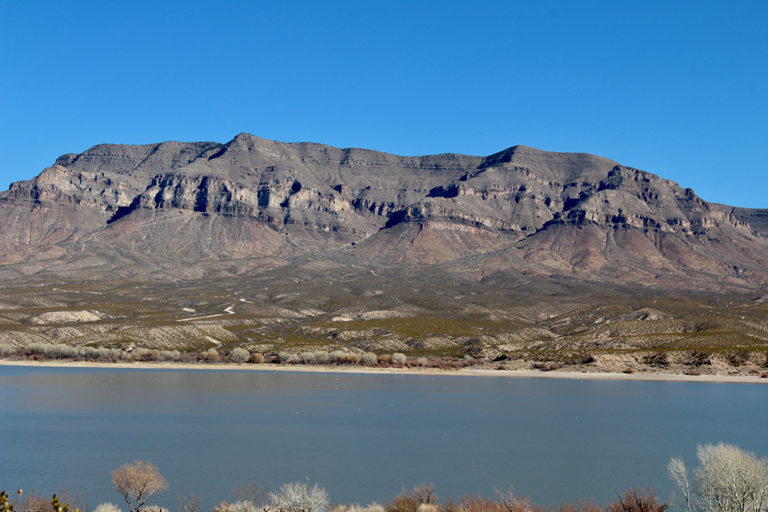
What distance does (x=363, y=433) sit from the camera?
64.6 meters

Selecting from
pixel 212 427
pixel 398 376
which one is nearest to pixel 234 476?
pixel 212 427

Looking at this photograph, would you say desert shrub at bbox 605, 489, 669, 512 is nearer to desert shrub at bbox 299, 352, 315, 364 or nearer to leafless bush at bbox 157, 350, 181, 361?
desert shrub at bbox 299, 352, 315, 364

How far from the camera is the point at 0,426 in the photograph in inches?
2534

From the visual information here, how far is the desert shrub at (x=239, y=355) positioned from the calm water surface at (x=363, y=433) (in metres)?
30.0

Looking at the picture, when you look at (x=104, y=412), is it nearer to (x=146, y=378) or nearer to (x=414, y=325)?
(x=146, y=378)

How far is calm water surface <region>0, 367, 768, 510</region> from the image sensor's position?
45.0 m

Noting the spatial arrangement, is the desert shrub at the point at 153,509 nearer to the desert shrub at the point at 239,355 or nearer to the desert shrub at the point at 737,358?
the desert shrub at the point at 239,355

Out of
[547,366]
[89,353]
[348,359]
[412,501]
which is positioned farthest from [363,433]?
[89,353]

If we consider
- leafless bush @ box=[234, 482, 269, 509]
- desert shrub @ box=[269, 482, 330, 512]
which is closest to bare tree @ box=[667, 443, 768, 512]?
desert shrub @ box=[269, 482, 330, 512]

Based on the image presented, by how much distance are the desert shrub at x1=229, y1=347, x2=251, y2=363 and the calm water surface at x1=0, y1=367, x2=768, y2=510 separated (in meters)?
30.0

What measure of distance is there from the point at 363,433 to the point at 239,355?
82346mm

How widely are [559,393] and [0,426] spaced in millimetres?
64742

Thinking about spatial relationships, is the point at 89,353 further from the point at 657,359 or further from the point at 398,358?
the point at 657,359

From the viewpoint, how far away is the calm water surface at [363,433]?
4503cm
